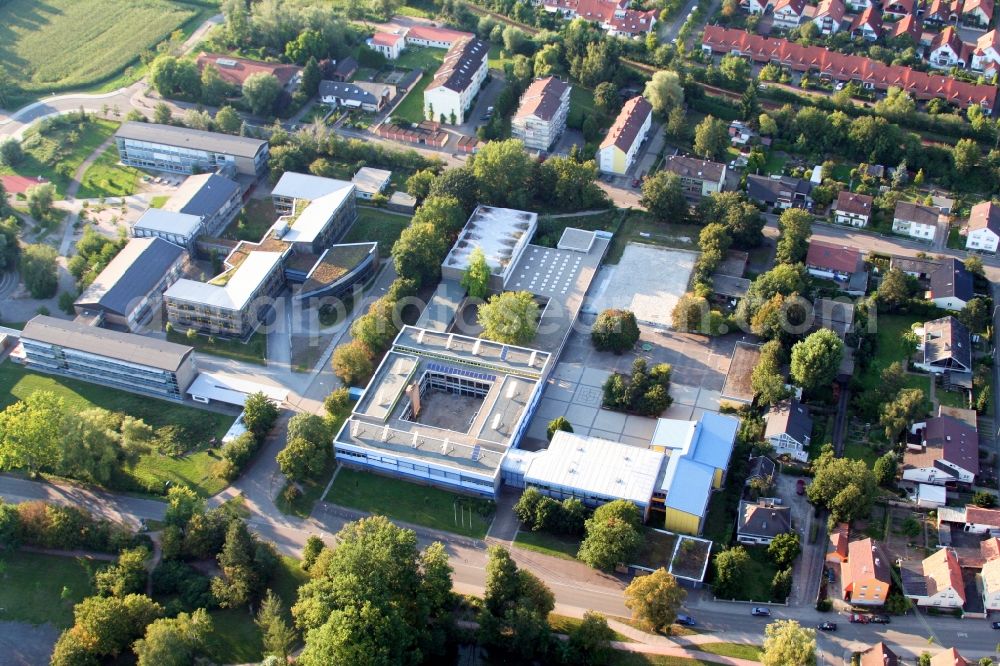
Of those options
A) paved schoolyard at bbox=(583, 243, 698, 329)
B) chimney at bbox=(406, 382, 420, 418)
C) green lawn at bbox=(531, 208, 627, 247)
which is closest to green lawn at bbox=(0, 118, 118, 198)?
chimney at bbox=(406, 382, 420, 418)

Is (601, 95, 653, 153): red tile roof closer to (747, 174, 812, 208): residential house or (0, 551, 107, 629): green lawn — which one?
(747, 174, 812, 208): residential house

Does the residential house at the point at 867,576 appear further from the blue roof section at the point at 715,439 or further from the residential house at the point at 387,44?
the residential house at the point at 387,44

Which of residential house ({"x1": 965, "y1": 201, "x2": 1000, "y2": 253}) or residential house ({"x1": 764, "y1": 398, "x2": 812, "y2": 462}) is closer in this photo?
residential house ({"x1": 764, "y1": 398, "x2": 812, "y2": 462})

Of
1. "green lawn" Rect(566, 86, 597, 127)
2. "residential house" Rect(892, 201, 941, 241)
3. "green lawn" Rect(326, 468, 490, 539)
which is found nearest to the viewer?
"green lawn" Rect(326, 468, 490, 539)

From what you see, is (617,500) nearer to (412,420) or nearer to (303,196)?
(412,420)

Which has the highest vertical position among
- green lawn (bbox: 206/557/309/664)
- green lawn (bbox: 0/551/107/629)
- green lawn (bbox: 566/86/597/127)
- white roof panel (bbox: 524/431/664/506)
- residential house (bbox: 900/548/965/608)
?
green lawn (bbox: 566/86/597/127)

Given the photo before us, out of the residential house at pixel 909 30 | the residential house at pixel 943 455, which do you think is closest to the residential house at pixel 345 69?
the residential house at pixel 909 30

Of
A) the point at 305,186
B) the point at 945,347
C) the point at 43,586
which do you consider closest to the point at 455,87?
the point at 305,186

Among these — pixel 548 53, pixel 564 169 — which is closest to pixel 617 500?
pixel 564 169
